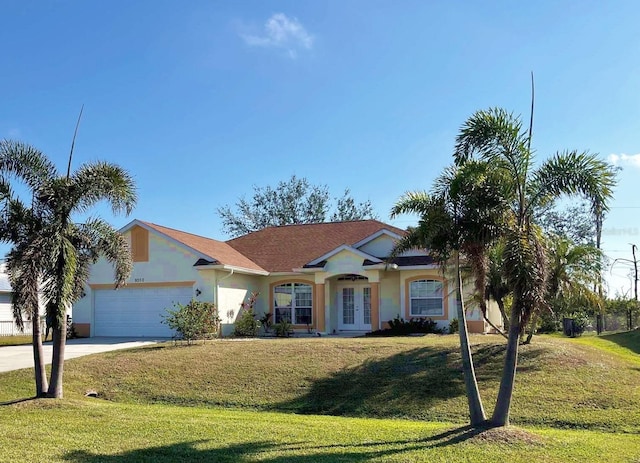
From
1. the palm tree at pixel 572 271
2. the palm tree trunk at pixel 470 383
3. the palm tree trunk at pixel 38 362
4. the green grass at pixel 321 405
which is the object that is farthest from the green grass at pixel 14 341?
the palm tree trunk at pixel 470 383

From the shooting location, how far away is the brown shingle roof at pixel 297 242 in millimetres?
28844

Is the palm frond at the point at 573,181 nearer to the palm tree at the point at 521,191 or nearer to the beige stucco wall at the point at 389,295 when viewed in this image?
the palm tree at the point at 521,191

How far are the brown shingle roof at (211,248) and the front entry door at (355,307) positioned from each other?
410 centimetres

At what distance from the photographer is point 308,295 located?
91.4 ft

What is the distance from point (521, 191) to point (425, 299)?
15.8 meters

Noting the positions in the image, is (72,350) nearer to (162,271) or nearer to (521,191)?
(162,271)

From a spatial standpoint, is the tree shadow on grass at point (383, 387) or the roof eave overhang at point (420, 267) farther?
the roof eave overhang at point (420, 267)

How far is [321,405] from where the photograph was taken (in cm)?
1390

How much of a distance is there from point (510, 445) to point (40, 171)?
10.8 metres

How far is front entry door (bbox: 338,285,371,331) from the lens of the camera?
27234 mm

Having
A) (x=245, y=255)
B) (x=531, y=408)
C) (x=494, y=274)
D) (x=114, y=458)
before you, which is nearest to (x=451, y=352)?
(x=494, y=274)

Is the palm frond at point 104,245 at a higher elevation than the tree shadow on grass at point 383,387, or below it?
higher

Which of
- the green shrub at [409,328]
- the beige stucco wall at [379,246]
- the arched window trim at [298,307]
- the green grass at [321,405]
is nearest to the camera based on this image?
the green grass at [321,405]

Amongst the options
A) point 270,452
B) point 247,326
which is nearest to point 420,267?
point 247,326
